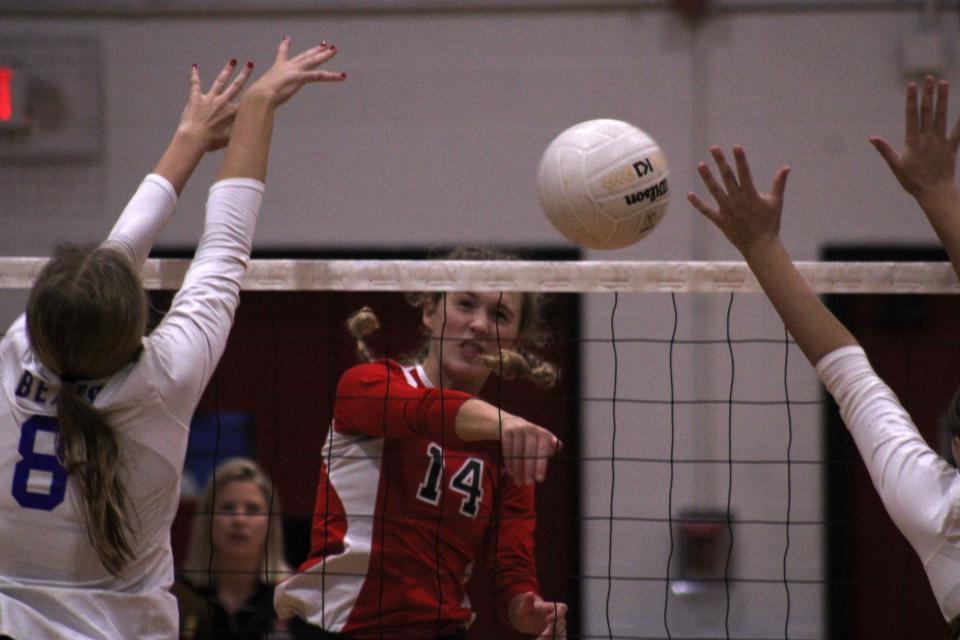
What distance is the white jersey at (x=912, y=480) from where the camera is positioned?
199 centimetres

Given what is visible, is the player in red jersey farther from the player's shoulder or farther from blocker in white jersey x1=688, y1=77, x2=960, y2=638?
blocker in white jersey x1=688, y1=77, x2=960, y2=638

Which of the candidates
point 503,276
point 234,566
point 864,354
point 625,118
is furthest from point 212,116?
A: point 625,118

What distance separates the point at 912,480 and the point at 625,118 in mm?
3986

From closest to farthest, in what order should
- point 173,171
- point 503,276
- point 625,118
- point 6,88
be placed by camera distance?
point 173,171
point 503,276
point 625,118
point 6,88

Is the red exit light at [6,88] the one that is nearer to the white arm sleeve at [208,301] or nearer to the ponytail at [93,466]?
the white arm sleeve at [208,301]

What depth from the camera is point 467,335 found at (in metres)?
3.19

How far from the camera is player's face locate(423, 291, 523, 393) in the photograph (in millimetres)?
3164

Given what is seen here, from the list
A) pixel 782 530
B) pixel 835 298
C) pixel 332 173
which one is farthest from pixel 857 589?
pixel 332 173

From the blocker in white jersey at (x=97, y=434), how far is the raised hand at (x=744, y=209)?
892 millimetres

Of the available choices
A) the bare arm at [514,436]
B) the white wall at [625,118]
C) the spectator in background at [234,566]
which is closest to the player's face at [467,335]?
the bare arm at [514,436]

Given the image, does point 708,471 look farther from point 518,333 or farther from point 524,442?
point 524,442

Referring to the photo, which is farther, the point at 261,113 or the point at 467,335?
the point at 467,335

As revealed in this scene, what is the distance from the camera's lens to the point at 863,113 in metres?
5.74

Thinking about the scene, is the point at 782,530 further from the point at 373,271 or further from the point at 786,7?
the point at 373,271
